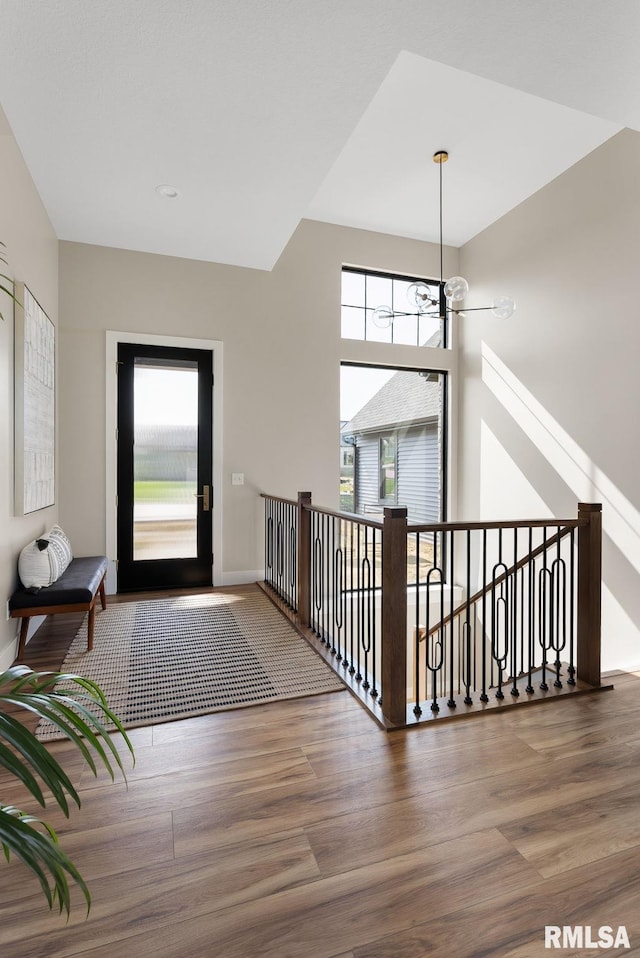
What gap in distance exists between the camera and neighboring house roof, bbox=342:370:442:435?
5559mm

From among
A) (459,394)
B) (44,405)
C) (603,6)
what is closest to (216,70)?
(603,6)

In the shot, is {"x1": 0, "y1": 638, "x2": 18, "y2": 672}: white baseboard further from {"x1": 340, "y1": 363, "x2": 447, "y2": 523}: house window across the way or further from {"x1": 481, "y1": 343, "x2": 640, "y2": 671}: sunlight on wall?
{"x1": 481, "y1": 343, "x2": 640, "y2": 671}: sunlight on wall

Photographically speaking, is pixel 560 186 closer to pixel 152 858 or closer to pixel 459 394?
pixel 459 394

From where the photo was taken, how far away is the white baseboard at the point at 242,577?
16.0 feet

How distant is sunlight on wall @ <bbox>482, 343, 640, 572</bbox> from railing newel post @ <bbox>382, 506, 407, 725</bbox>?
2.37 m

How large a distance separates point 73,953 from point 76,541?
12.1 ft

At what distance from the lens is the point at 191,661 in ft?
9.80

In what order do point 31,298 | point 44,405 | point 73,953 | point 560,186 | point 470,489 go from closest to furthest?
point 73,953 < point 31,298 < point 44,405 < point 560,186 < point 470,489

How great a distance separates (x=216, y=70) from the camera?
8.13ft

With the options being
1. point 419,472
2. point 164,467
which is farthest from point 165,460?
point 419,472

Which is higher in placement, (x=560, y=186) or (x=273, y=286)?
(x=560, y=186)

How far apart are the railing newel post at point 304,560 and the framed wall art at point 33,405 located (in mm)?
1863
